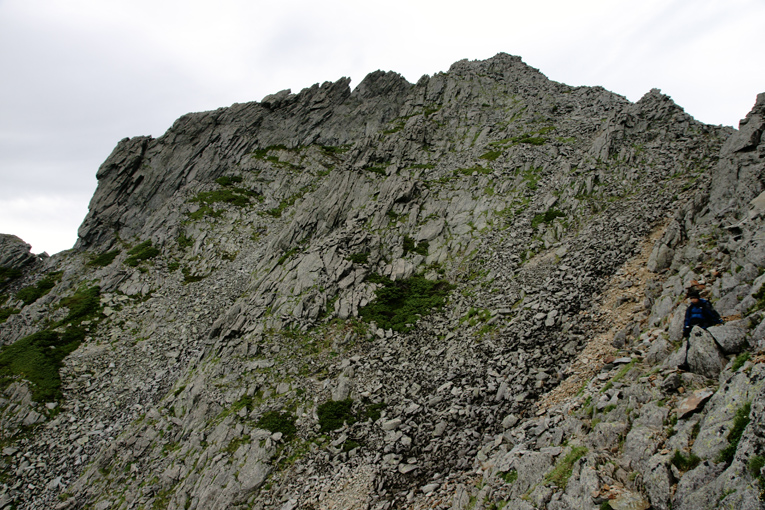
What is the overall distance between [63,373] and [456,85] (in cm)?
6644

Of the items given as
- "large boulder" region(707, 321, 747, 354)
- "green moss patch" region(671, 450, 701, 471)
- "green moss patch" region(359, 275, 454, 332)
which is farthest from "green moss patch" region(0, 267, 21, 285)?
"large boulder" region(707, 321, 747, 354)

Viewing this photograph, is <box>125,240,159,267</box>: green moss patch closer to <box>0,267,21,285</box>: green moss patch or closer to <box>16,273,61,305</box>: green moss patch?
<box>16,273,61,305</box>: green moss patch

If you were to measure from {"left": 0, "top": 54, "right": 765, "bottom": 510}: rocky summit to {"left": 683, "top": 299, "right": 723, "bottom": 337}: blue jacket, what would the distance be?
745mm

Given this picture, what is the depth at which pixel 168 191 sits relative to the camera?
6362 centimetres

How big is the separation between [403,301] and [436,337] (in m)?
5.06

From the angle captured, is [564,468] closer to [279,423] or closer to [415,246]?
[279,423]

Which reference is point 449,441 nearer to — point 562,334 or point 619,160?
point 562,334

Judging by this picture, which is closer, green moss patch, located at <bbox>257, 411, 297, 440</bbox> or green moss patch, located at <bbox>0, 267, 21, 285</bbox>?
green moss patch, located at <bbox>257, 411, 297, 440</bbox>

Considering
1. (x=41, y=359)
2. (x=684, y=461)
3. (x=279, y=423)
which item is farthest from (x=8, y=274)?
(x=684, y=461)

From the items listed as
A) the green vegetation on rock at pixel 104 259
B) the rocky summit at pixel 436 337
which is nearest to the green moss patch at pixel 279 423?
the rocky summit at pixel 436 337

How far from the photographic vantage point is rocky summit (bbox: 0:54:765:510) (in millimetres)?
10352

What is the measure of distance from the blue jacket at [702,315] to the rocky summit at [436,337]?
29.3 inches

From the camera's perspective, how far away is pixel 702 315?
36.6 ft

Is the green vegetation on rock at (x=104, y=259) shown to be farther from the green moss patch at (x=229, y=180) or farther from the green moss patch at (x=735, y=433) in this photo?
the green moss patch at (x=735, y=433)
